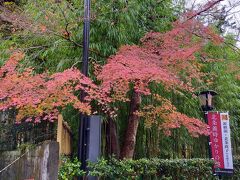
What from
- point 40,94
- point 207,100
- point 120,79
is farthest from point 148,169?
point 207,100

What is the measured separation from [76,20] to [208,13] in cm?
255

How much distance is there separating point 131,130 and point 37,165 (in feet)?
7.23

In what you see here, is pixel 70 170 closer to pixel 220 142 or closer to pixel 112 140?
pixel 112 140

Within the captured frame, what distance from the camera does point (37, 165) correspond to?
3.07 meters

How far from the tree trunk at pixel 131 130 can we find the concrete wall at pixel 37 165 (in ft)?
6.64

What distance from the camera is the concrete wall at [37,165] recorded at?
9.86ft

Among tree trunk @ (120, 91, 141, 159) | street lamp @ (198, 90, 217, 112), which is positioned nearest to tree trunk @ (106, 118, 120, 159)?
tree trunk @ (120, 91, 141, 159)

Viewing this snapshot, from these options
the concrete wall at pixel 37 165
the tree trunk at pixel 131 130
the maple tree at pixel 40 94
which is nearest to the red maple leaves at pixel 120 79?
the maple tree at pixel 40 94

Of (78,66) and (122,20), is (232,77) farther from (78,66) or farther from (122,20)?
(78,66)

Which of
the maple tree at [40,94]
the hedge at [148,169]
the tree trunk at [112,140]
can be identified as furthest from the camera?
the tree trunk at [112,140]

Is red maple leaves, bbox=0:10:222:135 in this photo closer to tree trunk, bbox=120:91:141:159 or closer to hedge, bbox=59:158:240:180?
tree trunk, bbox=120:91:141:159

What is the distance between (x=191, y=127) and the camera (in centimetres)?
443

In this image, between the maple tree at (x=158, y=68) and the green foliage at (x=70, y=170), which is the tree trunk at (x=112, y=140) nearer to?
the maple tree at (x=158, y=68)

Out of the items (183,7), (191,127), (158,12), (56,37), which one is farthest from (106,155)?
(183,7)
